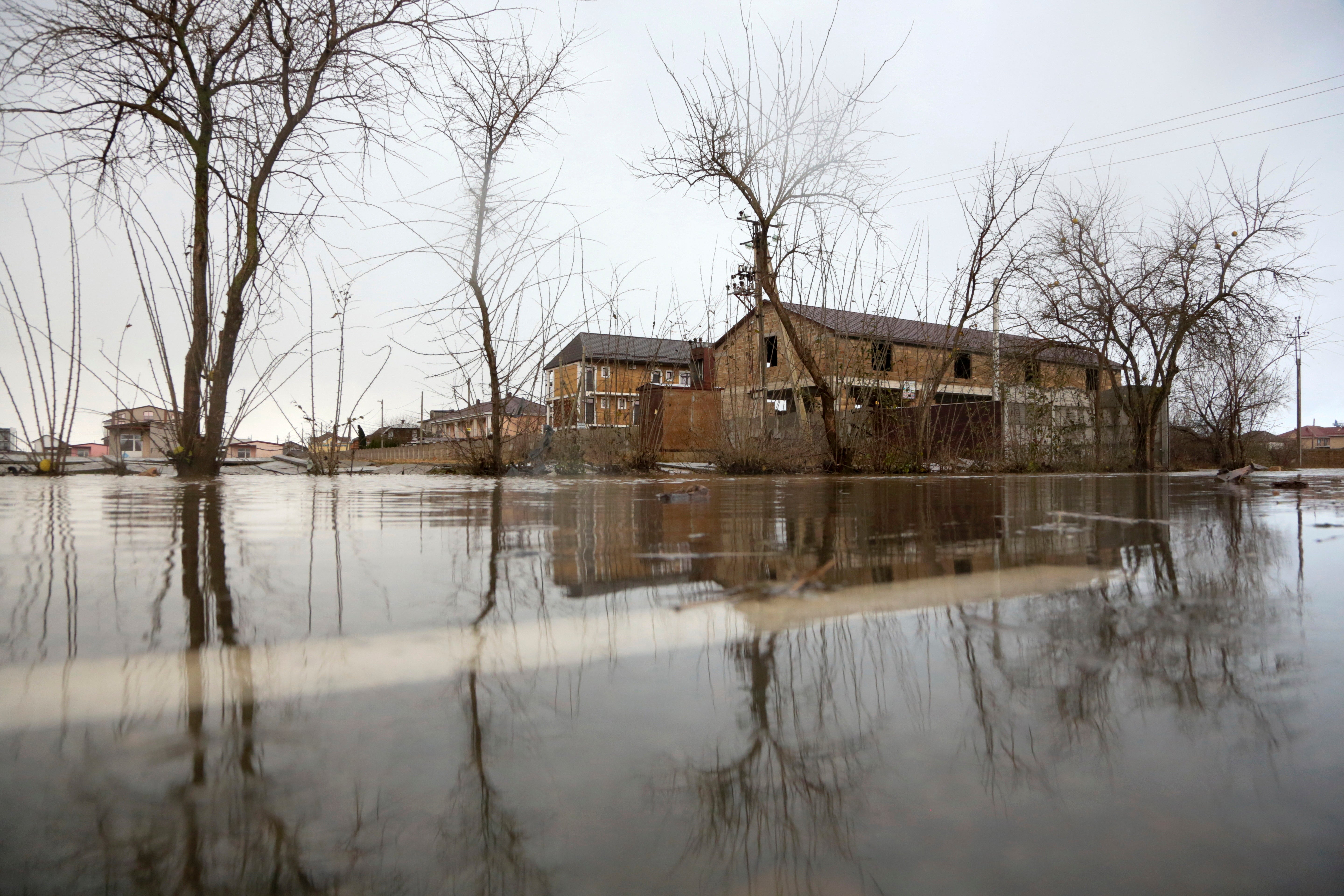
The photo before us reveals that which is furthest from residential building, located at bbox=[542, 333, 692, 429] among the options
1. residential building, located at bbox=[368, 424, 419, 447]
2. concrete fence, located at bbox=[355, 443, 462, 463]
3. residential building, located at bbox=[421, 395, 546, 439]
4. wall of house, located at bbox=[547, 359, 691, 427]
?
residential building, located at bbox=[368, 424, 419, 447]

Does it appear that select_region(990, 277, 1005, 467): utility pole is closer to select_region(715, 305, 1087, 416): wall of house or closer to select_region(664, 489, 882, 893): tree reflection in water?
select_region(715, 305, 1087, 416): wall of house

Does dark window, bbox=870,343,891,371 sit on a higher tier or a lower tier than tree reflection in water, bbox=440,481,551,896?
higher

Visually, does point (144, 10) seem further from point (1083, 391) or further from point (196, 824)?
point (1083, 391)

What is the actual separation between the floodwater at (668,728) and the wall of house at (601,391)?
5391mm

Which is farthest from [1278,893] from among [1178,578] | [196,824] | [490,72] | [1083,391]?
[1083,391]

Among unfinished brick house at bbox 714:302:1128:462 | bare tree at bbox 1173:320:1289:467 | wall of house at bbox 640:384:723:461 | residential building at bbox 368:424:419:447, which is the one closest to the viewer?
wall of house at bbox 640:384:723:461

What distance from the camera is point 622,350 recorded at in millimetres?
8023

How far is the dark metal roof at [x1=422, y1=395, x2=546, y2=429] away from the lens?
20.3ft

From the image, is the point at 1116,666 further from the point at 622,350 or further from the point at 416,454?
the point at 416,454

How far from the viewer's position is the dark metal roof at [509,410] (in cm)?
618

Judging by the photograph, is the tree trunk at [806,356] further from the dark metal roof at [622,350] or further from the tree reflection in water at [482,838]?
the tree reflection in water at [482,838]

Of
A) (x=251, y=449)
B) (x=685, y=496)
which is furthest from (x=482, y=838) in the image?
(x=251, y=449)

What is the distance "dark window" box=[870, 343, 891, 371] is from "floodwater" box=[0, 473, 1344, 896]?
644cm

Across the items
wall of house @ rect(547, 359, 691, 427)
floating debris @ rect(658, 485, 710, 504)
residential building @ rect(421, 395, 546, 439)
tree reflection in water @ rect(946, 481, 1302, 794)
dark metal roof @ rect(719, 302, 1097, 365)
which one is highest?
dark metal roof @ rect(719, 302, 1097, 365)
